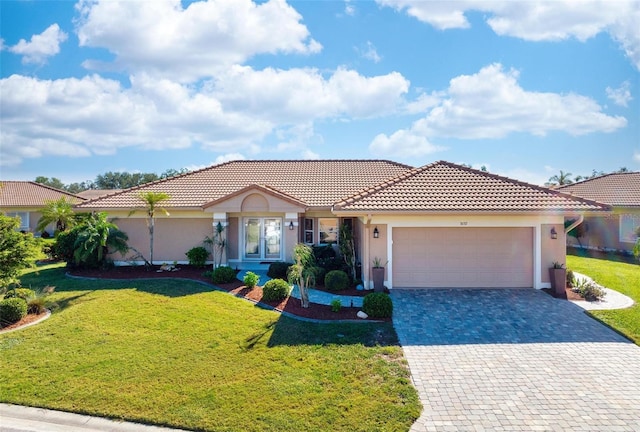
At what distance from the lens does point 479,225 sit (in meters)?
14.2

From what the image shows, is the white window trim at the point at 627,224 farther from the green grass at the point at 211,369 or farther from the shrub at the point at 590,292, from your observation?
the green grass at the point at 211,369

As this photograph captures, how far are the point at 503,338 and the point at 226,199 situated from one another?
42.5 feet

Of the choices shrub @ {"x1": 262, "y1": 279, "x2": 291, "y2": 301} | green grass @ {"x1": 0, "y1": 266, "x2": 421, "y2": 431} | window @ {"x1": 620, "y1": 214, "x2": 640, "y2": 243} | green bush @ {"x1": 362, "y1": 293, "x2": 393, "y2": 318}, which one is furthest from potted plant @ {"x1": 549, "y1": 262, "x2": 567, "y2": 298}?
window @ {"x1": 620, "y1": 214, "x2": 640, "y2": 243}

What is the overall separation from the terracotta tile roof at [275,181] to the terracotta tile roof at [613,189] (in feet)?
46.2

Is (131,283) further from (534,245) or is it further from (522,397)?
(534,245)

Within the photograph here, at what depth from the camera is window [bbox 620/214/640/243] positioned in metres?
23.9

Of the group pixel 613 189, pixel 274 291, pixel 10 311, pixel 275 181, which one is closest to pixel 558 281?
pixel 274 291

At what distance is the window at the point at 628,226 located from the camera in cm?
2395

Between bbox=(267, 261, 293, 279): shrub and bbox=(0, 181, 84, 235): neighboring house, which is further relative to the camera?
bbox=(0, 181, 84, 235): neighboring house

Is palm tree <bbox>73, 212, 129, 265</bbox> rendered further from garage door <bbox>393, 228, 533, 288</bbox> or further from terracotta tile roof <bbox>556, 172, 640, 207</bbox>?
terracotta tile roof <bbox>556, 172, 640, 207</bbox>

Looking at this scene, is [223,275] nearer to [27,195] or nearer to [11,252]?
[11,252]

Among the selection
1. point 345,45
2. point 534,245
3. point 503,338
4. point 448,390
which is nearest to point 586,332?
point 503,338

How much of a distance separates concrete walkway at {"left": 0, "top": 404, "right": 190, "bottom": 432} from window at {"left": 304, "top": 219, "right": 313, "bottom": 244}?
13939mm

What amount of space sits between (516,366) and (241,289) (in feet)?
31.7
